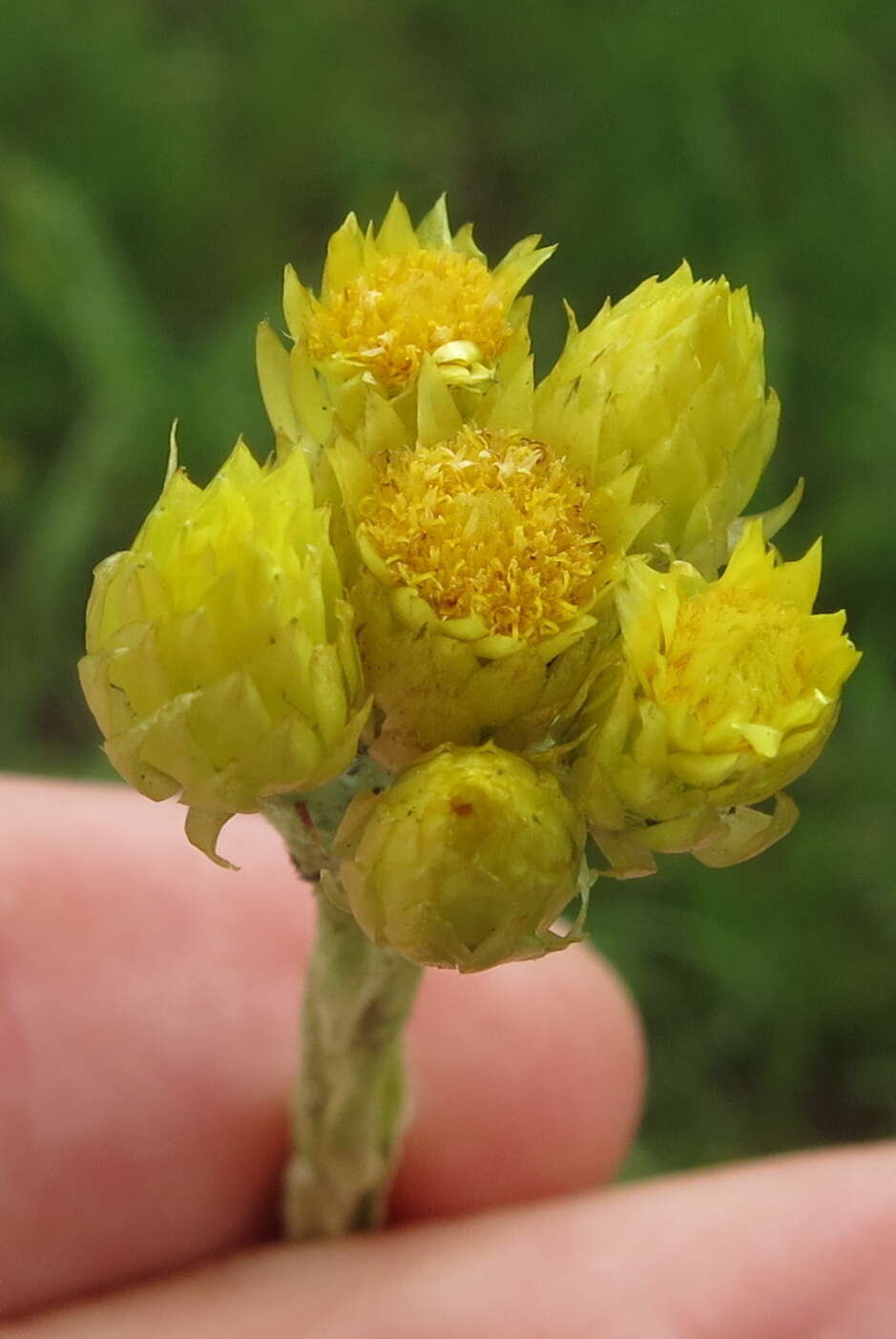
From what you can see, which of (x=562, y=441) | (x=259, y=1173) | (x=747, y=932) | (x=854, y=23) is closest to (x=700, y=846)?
(x=562, y=441)

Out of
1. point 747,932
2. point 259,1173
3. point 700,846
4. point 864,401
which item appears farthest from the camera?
point 864,401

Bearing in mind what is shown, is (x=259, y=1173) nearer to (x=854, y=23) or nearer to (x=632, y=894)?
(x=632, y=894)

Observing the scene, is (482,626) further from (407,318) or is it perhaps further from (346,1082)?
(346,1082)

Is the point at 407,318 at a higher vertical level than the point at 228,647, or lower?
higher

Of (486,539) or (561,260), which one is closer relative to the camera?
(486,539)

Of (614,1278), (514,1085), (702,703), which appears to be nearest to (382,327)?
(702,703)

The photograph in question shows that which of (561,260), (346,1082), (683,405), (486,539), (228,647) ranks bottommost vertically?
(346,1082)

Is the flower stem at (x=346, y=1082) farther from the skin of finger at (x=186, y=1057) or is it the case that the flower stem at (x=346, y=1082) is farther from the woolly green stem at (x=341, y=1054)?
the skin of finger at (x=186, y=1057)
